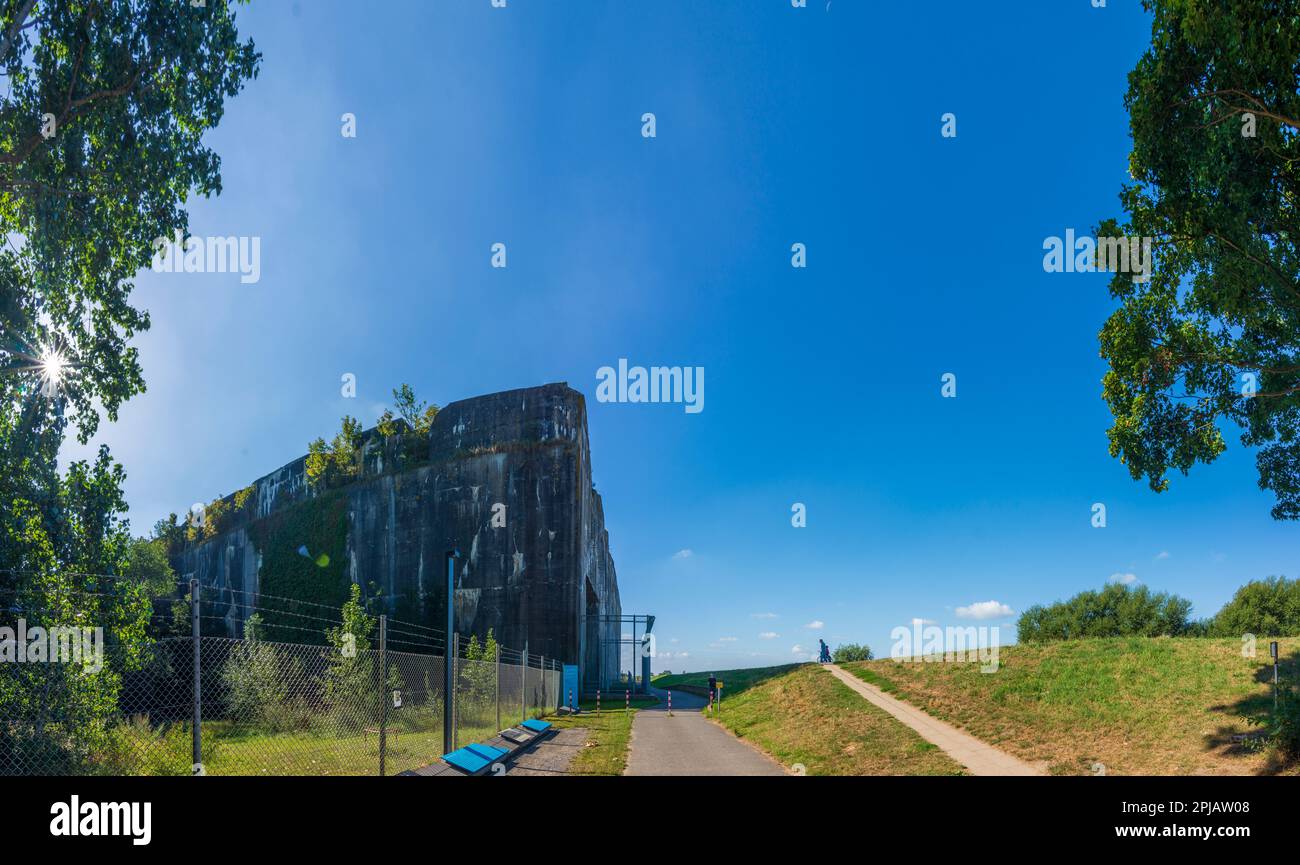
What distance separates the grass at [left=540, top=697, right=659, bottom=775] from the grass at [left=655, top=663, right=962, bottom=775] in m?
3.60

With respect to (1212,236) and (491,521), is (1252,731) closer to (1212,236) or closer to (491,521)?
(1212,236)

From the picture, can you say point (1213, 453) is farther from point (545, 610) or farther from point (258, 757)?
point (545, 610)

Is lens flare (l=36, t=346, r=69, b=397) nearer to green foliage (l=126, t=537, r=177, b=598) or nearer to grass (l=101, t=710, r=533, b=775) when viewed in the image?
grass (l=101, t=710, r=533, b=775)

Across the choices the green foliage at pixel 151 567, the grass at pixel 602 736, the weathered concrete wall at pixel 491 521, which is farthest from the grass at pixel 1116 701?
the green foliage at pixel 151 567

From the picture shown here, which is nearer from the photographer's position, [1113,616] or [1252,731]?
[1252,731]

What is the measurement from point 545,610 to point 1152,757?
1205 inches

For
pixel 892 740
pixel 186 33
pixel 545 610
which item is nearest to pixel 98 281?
pixel 186 33

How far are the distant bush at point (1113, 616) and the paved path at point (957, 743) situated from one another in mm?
28279

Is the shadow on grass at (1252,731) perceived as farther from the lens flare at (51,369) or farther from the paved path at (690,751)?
the lens flare at (51,369)

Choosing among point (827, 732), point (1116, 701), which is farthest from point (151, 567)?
point (1116, 701)

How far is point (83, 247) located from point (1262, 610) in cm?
6394

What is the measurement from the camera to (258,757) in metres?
16.7

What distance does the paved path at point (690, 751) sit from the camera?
14055 mm

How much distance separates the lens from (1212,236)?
556 inches
